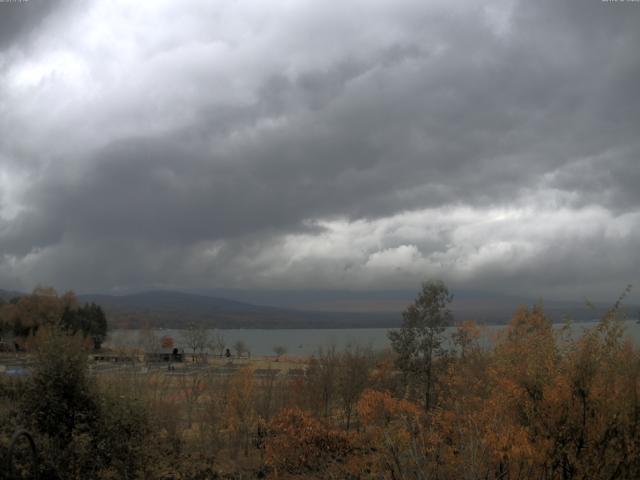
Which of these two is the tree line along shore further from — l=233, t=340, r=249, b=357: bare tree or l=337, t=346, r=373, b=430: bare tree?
l=233, t=340, r=249, b=357: bare tree

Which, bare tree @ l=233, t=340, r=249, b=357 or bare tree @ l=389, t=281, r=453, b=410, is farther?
bare tree @ l=233, t=340, r=249, b=357

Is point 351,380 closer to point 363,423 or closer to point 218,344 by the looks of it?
point 363,423

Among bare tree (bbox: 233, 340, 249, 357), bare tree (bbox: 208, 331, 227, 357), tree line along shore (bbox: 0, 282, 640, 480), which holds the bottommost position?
bare tree (bbox: 233, 340, 249, 357)

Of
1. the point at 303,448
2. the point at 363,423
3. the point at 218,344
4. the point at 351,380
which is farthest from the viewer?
the point at 218,344

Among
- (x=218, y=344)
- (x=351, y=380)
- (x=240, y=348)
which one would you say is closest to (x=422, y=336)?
(x=351, y=380)

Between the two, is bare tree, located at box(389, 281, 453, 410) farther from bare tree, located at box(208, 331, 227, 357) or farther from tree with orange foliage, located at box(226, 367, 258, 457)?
bare tree, located at box(208, 331, 227, 357)

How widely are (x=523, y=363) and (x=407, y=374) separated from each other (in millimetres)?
22017

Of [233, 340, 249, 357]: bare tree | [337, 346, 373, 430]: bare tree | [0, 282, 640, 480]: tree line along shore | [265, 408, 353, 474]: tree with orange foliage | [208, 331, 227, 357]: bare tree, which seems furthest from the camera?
[233, 340, 249, 357]: bare tree

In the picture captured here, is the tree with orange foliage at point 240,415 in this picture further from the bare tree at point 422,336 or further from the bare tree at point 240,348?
the bare tree at point 240,348

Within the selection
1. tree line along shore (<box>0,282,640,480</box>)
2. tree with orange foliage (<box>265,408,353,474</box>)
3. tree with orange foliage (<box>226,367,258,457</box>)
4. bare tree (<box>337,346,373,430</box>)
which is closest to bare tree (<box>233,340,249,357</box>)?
bare tree (<box>337,346,373,430</box>)

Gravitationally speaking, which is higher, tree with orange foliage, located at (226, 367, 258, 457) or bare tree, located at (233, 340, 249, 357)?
tree with orange foliage, located at (226, 367, 258, 457)

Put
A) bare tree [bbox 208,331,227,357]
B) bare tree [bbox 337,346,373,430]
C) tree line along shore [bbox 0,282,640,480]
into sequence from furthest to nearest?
bare tree [bbox 208,331,227,357] < bare tree [bbox 337,346,373,430] < tree line along shore [bbox 0,282,640,480]

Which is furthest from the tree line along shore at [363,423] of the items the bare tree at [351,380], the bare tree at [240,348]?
the bare tree at [240,348]

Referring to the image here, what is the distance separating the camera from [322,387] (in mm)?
33281
